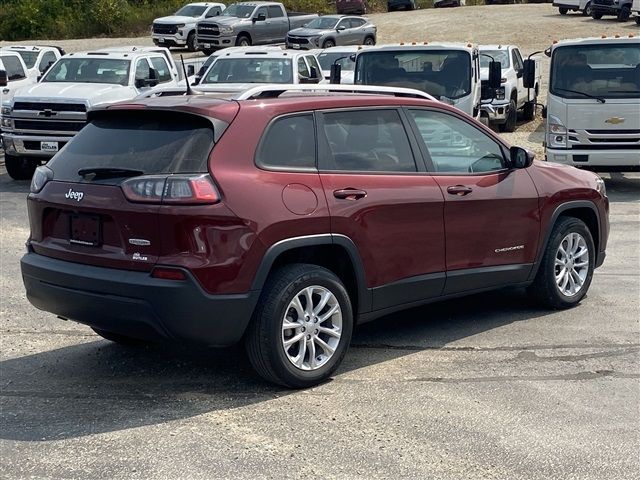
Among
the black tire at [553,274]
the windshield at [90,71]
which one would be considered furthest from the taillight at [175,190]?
the windshield at [90,71]

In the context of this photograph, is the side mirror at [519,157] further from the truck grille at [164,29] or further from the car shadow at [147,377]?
the truck grille at [164,29]

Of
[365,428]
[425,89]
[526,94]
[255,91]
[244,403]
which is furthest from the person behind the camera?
[526,94]

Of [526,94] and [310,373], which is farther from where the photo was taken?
[526,94]

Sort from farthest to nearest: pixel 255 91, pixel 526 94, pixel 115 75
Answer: pixel 526 94
pixel 115 75
pixel 255 91

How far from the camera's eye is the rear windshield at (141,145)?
555 centimetres

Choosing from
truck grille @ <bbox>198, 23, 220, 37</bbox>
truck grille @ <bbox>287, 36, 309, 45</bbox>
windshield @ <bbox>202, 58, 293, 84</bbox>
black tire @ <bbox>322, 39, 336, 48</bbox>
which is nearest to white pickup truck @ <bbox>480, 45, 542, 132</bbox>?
windshield @ <bbox>202, 58, 293, 84</bbox>

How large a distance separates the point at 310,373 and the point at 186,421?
2.84 ft

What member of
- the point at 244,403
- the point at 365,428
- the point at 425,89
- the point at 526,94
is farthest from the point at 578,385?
the point at 526,94

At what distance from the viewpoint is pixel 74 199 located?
5750 millimetres

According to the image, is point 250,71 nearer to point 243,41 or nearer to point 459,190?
point 459,190

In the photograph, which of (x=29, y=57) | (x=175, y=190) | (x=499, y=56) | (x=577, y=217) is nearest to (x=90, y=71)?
(x=29, y=57)

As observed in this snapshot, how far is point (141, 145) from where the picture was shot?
572cm

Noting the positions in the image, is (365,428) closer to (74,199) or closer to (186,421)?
(186,421)

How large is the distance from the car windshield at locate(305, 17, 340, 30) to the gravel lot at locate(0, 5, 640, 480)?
1198 inches
